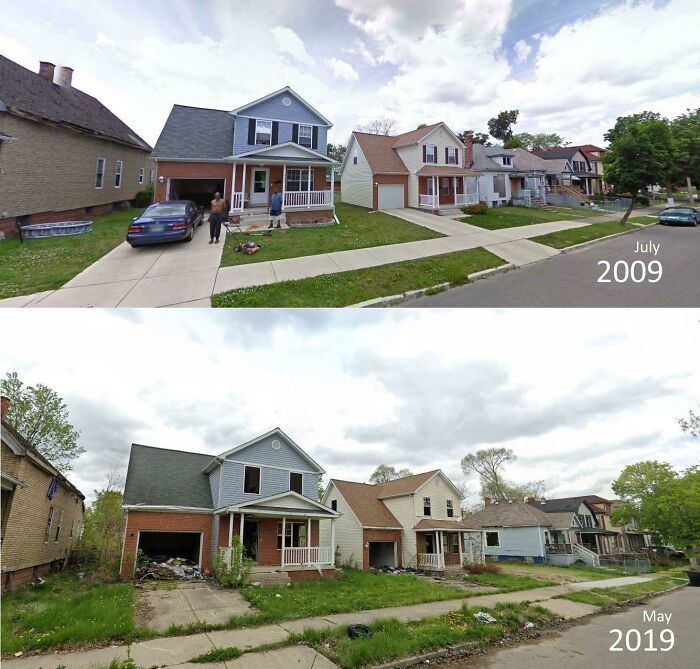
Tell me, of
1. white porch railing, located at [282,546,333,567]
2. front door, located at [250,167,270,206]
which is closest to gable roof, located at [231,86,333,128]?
front door, located at [250,167,270,206]

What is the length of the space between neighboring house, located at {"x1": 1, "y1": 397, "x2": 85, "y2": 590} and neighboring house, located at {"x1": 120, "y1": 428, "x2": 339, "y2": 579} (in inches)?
102

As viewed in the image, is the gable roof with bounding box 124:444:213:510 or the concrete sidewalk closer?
the concrete sidewalk

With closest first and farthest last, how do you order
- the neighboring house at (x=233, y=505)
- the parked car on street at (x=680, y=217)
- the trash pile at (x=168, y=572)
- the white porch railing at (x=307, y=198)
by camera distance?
the trash pile at (x=168, y=572) → the neighboring house at (x=233, y=505) → the white porch railing at (x=307, y=198) → the parked car on street at (x=680, y=217)

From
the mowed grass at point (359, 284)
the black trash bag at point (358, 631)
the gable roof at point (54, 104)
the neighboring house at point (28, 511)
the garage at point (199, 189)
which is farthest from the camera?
the garage at point (199, 189)

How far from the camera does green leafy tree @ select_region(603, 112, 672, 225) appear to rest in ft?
88.8

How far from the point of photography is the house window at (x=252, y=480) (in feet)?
60.3

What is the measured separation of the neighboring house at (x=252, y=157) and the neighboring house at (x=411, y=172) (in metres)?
5.56

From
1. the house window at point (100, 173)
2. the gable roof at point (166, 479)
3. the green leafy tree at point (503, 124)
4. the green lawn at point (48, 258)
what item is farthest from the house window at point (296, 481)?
the green leafy tree at point (503, 124)

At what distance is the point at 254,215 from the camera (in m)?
20.3

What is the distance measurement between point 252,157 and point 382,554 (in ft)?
74.2

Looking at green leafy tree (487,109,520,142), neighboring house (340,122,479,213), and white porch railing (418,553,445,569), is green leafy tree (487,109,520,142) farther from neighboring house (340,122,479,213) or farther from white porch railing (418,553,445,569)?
white porch railing (418,553,445,569)

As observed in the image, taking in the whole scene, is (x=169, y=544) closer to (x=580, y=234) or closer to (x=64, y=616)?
(x=64, y=616)

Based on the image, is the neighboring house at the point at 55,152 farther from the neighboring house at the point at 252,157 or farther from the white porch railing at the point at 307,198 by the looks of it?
the white porch railing at the point at 307,198

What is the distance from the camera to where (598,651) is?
8336mm
